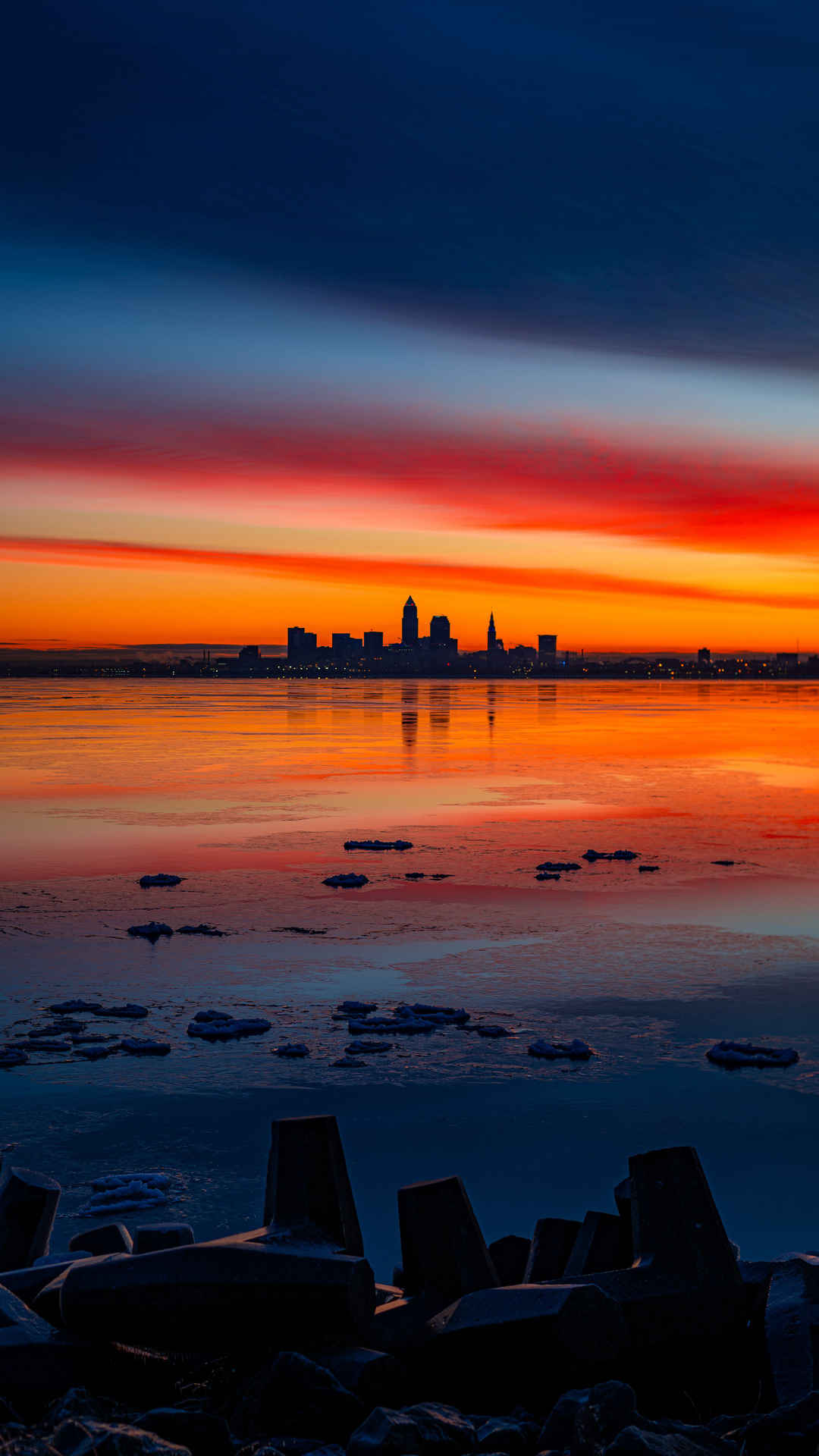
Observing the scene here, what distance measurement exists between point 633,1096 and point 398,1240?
228 centimetres

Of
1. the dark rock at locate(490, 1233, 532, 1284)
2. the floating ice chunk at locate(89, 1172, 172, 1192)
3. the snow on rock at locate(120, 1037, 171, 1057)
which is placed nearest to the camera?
the dark rock at locate(490, 1233, 532, 1284)

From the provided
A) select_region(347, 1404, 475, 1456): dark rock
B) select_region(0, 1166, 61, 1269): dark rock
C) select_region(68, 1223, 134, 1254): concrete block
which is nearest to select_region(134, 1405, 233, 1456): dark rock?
select_region(347, 1404, 475, 1456): dark rock

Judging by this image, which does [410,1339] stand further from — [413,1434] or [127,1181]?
[127,1181]

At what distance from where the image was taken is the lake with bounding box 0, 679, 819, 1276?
6.57 metres

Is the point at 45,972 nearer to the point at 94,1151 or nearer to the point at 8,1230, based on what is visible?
the point at 94,1151

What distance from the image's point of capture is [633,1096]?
24.7 feet

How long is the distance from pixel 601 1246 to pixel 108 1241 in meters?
2.00

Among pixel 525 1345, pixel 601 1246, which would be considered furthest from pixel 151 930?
pixel 525 1345

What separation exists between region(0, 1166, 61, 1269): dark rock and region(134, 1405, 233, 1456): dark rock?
5.00 ft

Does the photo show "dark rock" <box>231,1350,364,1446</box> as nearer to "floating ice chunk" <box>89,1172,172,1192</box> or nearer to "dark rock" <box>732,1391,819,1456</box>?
"dark rock" <box>732,1391,819,1456</box>

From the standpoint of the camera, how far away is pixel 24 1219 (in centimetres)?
504

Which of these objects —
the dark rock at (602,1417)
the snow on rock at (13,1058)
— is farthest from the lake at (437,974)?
the dark rock at (602,1417)

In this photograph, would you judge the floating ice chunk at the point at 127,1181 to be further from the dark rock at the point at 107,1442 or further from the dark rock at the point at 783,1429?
the dark rock at the point at 783,1429

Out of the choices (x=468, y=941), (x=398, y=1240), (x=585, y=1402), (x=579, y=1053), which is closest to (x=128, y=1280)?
(x=585, y=1402)
